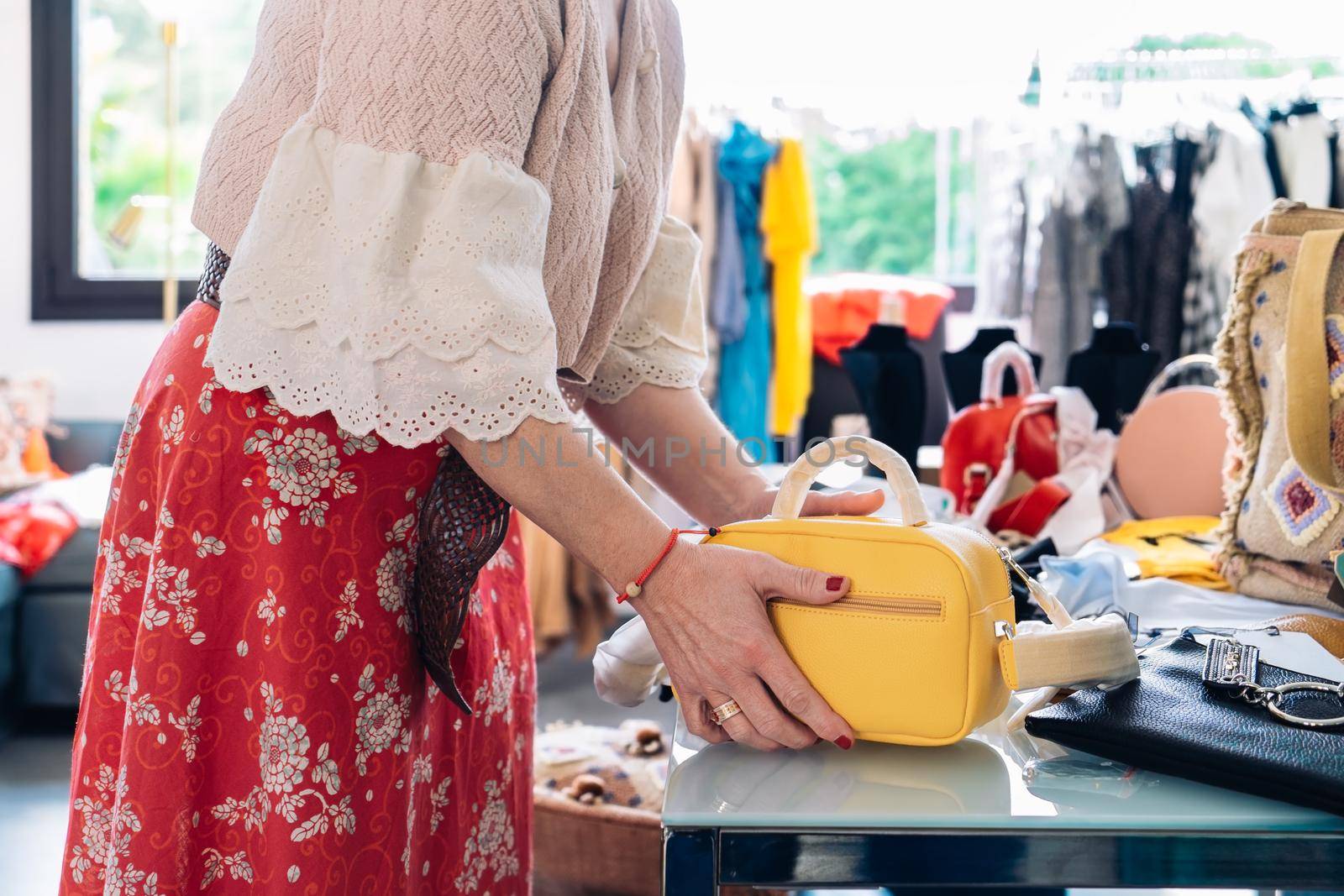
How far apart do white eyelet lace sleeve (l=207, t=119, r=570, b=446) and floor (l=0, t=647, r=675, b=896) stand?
1728 mm

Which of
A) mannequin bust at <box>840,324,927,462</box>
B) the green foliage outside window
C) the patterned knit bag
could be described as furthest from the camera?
the green foliage outside window

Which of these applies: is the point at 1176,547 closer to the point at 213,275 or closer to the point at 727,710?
the point at 727,710

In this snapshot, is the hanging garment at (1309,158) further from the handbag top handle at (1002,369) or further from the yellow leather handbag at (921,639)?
the yellow leather handbag at (921,639)

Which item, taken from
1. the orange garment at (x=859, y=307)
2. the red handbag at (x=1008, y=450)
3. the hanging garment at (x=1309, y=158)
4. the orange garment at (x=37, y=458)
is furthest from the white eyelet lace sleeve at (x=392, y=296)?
the orange garment at (x=37, y=458)

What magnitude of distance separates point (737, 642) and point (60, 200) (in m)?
4.29

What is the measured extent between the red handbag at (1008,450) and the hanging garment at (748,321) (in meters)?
1.78

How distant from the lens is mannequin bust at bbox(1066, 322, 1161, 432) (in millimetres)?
1629

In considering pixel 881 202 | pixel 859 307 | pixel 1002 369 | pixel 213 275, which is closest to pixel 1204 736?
pixel 213 275

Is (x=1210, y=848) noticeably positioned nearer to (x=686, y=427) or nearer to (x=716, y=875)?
(x=716, y=875)

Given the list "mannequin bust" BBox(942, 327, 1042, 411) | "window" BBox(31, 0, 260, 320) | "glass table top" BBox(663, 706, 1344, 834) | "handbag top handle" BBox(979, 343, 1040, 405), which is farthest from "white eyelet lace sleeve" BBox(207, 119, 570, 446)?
"window" BBox(31, 0, 260, 320)

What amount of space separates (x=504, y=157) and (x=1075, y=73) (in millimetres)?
3053

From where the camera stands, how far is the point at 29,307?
13.6 ft

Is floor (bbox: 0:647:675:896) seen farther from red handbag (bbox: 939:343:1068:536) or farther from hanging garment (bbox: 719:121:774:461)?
red handbag (bbox: 939:343:1068:536)

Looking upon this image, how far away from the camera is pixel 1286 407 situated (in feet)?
2.98
